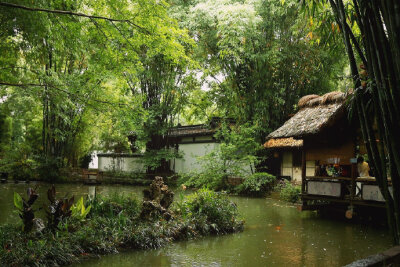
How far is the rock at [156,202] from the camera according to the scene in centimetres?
616

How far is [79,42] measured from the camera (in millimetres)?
6230

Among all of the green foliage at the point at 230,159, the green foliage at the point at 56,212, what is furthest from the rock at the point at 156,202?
the green foliage at the point at 230,159

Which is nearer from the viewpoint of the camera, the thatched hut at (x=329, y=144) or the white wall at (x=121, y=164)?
the thatched hut at (x=329, y=144)

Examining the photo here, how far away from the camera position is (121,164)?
66.9 feet

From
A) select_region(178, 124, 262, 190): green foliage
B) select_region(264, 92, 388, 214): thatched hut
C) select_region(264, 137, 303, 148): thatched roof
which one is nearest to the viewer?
select_region(264, 92, 388, 214): thatched hut

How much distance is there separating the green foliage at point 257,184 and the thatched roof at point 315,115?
330cm

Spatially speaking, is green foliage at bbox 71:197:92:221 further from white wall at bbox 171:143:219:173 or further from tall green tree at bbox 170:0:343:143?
white wall at bbox 171:143:219:173

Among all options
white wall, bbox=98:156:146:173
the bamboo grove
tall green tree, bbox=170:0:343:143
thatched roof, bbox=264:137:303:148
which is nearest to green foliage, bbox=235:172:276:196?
thatched roof, bbox=264:137:303:148

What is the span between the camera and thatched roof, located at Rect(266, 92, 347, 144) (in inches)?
325

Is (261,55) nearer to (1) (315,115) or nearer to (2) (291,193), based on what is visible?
(1) (315,115)

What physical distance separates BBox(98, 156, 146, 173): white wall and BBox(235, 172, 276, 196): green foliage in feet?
25.6

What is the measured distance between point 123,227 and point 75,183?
42.5 feet

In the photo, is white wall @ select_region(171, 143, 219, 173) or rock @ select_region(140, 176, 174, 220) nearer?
rock @ select_region(140, 176, 174, 220)

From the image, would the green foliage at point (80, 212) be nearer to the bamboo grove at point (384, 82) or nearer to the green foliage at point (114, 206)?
the green foliage at point (114, 206)
